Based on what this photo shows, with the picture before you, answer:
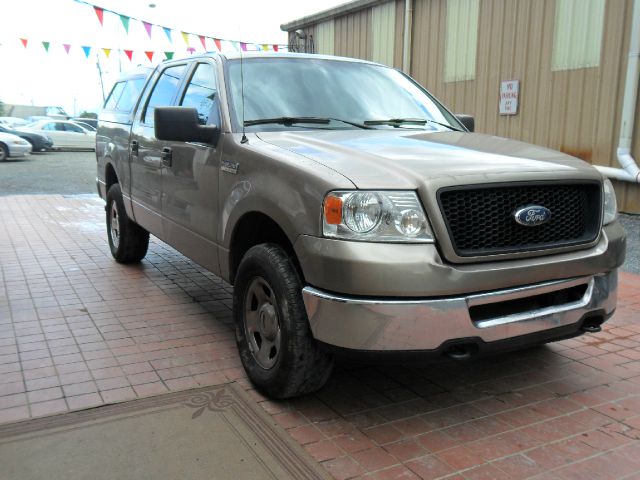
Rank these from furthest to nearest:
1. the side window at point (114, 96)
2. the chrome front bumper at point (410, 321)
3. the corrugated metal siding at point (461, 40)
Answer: the corrugated metal siding at point (461, 40) < the side window at point (114, 96) < the chrome front bumper at point (410, 321)

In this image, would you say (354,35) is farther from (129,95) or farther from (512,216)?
(512,216)

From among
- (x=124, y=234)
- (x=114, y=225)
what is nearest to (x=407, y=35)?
(x=114, y=225)

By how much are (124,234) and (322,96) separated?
3.25 metres

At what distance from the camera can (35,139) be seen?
2808cm

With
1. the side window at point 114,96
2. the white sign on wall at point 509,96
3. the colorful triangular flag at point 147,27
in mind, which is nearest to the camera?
the side window at point 114,96

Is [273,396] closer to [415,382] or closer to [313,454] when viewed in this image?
[313,454]

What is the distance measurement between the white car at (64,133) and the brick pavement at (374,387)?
26889 mm

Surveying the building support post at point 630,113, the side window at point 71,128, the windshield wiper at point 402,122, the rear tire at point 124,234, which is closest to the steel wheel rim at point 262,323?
the windshield wiper at point 402,122

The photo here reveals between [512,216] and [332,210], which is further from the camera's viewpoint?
[512,216]

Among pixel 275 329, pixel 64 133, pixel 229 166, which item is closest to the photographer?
pixel 275 329

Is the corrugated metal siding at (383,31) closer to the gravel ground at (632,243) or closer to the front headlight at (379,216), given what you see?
the gravel ground at (632,243)

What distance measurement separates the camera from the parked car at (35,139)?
90.3ft

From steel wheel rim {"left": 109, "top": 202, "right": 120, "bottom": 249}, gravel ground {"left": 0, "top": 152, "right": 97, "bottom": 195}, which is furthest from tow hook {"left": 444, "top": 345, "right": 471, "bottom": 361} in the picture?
gravel ground {"left": 0, "top": 152, "right": 97, "bottom": 195}

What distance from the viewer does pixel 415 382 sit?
12.2ft
